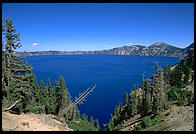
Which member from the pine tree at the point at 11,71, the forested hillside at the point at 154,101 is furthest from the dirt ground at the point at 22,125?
the forested hillside at the point at 154,101

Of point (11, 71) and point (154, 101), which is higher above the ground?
point (11, 71)

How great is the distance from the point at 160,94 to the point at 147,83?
11.7m

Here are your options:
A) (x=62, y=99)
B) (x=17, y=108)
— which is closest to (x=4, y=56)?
(x=17, y=108)

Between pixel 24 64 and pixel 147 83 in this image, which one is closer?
pixel 24 64

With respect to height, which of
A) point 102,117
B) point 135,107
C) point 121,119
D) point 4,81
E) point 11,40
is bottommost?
point 102,117

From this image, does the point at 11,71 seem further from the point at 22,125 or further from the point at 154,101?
the point at 154,101

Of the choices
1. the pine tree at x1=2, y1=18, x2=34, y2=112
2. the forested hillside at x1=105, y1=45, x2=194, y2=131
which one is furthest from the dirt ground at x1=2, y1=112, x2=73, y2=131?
the forested hillside at x1=105, y1=45, x2=194, y2=131

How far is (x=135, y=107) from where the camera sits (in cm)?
4612

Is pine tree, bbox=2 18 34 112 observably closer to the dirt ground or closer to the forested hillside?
the dirt ground

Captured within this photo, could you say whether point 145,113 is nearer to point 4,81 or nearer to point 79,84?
point 4,81

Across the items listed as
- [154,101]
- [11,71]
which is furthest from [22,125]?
[154,101]

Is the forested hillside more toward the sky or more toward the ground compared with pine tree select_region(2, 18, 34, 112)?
more toward the ground

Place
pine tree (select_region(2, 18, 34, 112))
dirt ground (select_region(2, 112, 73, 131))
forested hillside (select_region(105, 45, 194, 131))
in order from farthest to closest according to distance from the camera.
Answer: forested hillside (select_region(105, 45, 194, 131)) < pine tree (select_region(2, 18, 34, 112)) < dirt ground (select_region(2, 112, 73, 131))

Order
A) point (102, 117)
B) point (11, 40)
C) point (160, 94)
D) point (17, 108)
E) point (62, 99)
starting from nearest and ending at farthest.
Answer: point (11, 40) < point (17, 108) < point (160, 94) < point (62, 99) < point (102, 117)
